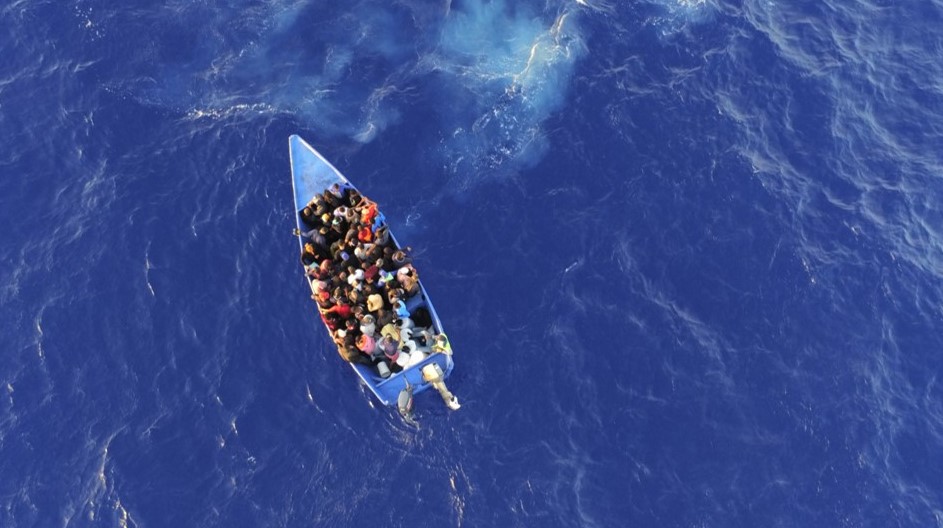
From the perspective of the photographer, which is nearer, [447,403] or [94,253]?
[447,403]

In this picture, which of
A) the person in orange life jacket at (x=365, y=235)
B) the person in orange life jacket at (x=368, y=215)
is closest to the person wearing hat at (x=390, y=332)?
the person in orange life jacket at (x=365, y=235)

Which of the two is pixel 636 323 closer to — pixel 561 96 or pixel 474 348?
pixel 474 348

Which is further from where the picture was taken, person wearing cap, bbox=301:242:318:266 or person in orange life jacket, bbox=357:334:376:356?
person wearing cap, bbox=301:242:318:266

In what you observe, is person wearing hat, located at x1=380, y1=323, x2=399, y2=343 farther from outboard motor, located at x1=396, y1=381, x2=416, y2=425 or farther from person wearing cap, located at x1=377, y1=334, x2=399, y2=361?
outboard motor, located at x1=396, y1=381, x2=416, y2=425

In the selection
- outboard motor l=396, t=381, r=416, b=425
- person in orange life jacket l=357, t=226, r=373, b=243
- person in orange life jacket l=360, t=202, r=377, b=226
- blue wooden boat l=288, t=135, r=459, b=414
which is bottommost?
outboard motor l=396, t=381, r=416, b=425

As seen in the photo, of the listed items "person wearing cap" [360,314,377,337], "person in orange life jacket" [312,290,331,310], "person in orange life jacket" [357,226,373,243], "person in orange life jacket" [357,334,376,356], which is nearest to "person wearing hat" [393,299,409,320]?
"person wearing cap" [360,314,377,337]

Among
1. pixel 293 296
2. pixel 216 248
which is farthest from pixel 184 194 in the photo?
pixel 293 296

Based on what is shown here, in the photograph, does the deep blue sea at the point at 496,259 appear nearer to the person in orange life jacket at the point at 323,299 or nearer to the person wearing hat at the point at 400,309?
the person in orange life jacket at the point at 323,299
